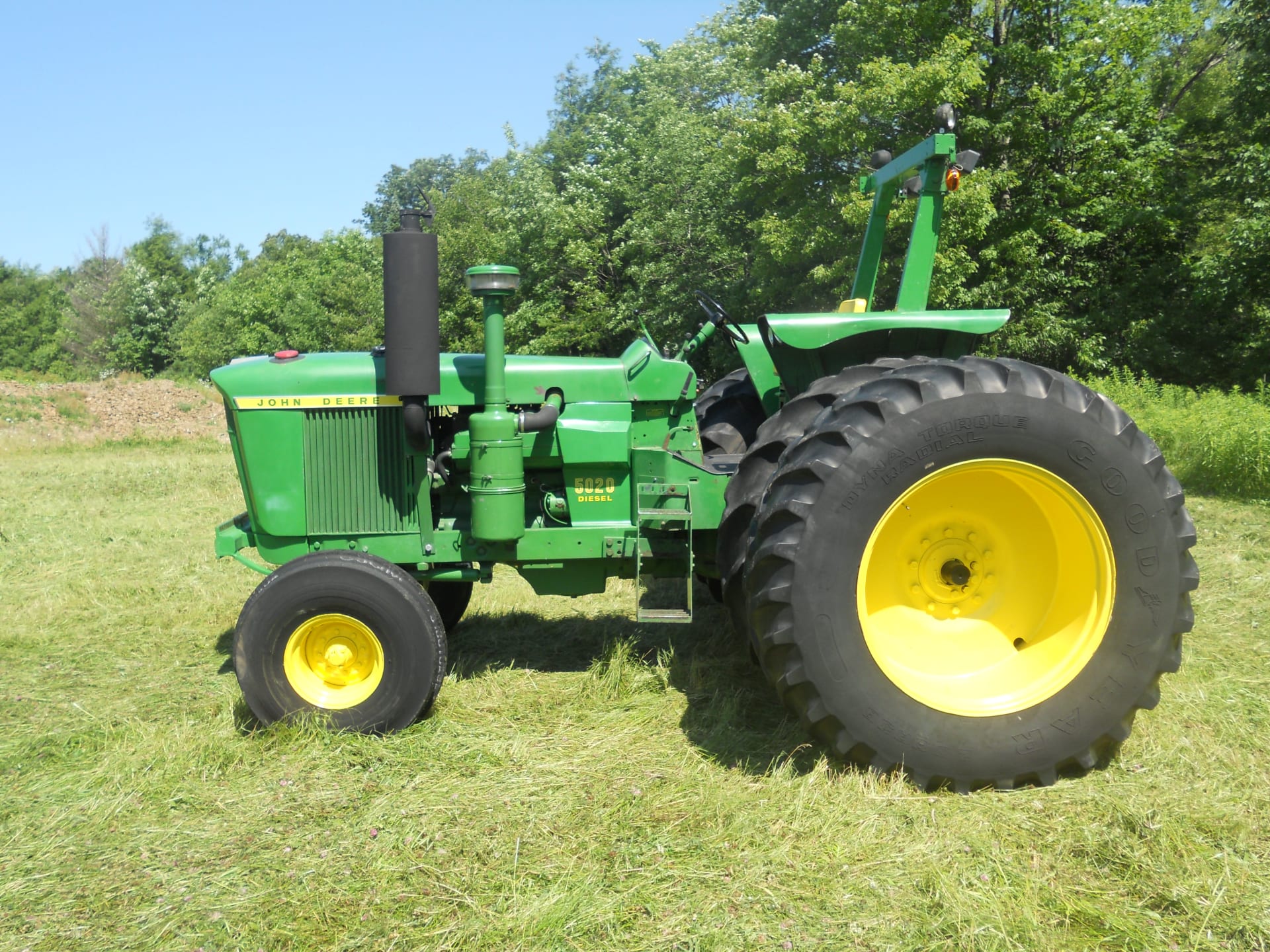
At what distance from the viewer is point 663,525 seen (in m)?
4.33

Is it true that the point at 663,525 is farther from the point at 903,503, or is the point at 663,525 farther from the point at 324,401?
the point at 324,401

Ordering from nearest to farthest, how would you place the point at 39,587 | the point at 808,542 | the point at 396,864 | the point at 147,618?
the point at 396,864, the point at 808,542, the point at 147,618, the point at 39,587

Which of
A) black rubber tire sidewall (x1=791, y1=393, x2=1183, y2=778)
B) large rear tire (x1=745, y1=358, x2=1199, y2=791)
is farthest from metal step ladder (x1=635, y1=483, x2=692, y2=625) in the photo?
black rubber tire sidewall (x1=791, y1=393, x2=1183, y2=778)

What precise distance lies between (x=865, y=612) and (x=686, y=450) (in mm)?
1385

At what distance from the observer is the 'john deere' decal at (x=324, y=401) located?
428cm

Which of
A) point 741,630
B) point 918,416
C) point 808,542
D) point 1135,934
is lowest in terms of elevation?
point 1135,934

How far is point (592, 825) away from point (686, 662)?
5.17 feet

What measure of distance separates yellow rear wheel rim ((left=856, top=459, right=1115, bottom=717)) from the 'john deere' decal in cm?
223

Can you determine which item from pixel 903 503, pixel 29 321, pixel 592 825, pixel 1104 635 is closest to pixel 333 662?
pixel 592 825

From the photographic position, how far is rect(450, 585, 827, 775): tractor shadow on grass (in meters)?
3.79

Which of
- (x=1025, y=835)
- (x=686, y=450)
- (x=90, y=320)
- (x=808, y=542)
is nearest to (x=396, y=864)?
(x=808, y=542)

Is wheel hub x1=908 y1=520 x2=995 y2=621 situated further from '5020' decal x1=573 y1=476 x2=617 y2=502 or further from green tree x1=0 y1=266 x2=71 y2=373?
green tree x1=0 y1=266 x2=71 y2=373

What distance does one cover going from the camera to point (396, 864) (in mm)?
2971

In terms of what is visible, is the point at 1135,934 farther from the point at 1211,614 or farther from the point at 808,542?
the point at 1211,614
